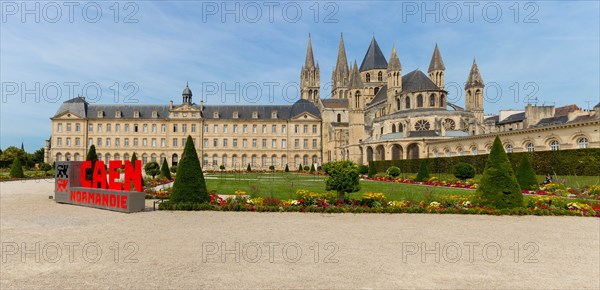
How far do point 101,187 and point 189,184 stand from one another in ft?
11.5

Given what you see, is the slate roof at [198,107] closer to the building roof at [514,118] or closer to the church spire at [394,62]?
the church spire at [394,62]

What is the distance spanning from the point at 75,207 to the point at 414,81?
A: 4687cm

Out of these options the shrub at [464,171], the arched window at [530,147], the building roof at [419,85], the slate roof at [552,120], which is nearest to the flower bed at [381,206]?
the shrub at [464,171]

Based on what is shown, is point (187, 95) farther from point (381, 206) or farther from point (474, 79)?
point (381, 206)

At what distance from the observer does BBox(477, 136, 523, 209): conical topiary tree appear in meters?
11.3

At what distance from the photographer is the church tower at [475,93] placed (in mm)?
53438

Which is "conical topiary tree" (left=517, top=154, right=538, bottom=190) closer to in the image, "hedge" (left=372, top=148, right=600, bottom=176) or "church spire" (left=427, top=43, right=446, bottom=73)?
"hedge" (left=372, top=148, right=600, bottom=176)

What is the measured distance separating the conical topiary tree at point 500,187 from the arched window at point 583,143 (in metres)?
19.9

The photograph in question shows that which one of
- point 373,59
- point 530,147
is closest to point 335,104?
point 373,59

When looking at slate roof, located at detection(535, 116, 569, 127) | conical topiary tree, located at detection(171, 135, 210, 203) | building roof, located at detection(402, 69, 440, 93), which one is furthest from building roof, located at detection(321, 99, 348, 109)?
conical topiary tree, located at detection(171, 135, 210, 203)

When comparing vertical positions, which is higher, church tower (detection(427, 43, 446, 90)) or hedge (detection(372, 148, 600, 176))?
church tower (detection(427, 43, 446, 90))

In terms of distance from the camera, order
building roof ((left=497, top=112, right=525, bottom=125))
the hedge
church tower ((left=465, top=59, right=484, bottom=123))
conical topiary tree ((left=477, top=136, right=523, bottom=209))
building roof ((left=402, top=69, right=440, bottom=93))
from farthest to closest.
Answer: building roof ((left=497, top=112, right=525, bottom=125)) → church tower ((left=465, top=59, right=484, bottom=123)) → building roof ((left=402, top=69, right=440, bottom=93)) → the hedge → conical topiary tree ((left=477, top=136, right=523, bottom=209))

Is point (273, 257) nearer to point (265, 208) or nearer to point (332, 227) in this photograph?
point (332, 227)

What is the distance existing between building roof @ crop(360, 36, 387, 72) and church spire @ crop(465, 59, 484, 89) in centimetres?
2036
